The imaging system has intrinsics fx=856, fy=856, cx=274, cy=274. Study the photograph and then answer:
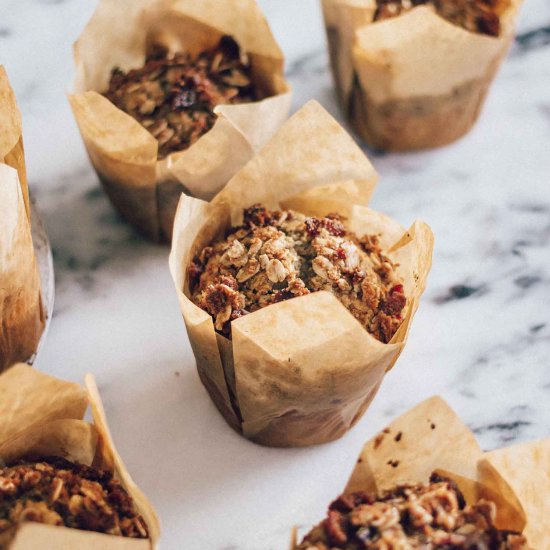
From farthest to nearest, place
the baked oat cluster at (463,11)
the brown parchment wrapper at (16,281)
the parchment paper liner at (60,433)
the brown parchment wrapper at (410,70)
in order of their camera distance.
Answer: the baked oat cluster at (463,11), the brown parchment wrapper at (410,70), the brown parchment wrapper at (16,281), the parchment paper liner at (60,433)

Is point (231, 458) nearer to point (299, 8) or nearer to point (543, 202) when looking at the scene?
point (543, 202)

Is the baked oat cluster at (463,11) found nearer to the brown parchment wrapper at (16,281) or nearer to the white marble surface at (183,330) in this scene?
the white marble surface at (183,330)

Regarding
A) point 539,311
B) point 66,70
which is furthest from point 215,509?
point 66,70

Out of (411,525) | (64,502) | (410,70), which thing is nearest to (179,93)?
(410,70)

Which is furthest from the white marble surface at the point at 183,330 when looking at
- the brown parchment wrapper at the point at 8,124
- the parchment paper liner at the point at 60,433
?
the brown parchment wrapper at the point at 8,124

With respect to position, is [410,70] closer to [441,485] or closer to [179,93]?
[179,93]
